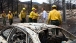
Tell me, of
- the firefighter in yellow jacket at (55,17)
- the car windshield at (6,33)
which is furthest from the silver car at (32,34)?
the firefighter in yellow jacket at (55,17)

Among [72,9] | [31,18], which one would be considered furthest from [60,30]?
[72,9]

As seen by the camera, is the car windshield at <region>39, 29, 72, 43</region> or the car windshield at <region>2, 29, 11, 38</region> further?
the car windshield at <region>2, 29, 11, 38</region>

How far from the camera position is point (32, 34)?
6477 millimetres

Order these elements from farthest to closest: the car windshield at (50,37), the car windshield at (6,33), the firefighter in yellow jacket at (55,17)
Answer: the firefighter in yellow jacket at (55,17) < the car windshield at (6,33) < the car windshield at (50,37)

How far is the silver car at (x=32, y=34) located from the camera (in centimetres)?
667

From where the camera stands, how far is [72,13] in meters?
33.7

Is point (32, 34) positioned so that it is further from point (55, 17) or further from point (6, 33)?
point (55, 17)

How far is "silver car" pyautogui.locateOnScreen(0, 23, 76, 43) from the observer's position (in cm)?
667

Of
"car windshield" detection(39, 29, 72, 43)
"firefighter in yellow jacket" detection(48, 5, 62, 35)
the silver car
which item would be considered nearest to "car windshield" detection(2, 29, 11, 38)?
the silver car

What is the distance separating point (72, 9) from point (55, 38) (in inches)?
1145

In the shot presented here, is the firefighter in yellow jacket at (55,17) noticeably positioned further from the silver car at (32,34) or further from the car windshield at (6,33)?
the car windshield at (6,33)

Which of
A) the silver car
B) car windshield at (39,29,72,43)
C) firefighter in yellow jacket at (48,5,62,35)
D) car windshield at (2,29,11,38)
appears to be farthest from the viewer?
firefighter in yellow jacket at (48,5,62,35)

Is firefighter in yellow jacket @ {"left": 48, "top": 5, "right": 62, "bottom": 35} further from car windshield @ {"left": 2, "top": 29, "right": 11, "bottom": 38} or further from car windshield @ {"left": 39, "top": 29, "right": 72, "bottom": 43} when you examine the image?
car windshield @ {"left": 2, "top": 29, "right": 11, "bottom": 38}

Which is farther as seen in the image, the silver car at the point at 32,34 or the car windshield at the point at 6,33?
the car windshield at the point at 6,33
